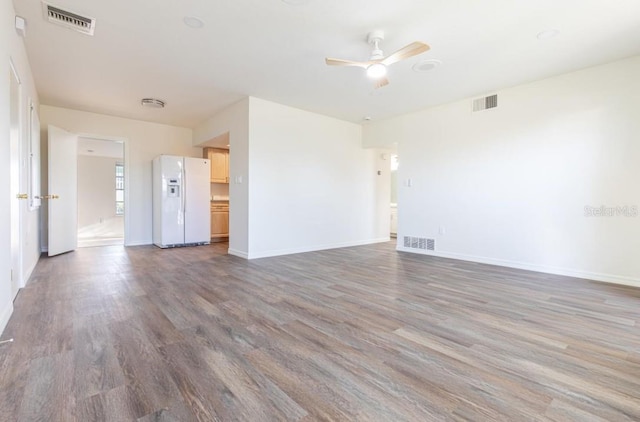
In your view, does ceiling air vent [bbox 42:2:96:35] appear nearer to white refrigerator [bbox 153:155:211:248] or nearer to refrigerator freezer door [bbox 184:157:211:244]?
white refrigerator [bbox 153:155:211:248]

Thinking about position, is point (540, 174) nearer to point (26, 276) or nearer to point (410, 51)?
point (410, 51)

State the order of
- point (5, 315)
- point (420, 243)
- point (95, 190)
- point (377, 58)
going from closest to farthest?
point (5, 315) < point (377, 58) < point (420, 243) < point (95, 190)

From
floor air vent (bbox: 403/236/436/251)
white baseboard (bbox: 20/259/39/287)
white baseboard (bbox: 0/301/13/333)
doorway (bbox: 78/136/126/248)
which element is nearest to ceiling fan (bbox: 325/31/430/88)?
floor air vent (bbox: 403/236/436/251)

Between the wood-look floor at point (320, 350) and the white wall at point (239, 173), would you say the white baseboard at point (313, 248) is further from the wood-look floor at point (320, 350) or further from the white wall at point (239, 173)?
the wood-look floor at point (320, 350)

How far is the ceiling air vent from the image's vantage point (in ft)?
8.66

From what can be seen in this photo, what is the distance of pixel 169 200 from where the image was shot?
6094mm

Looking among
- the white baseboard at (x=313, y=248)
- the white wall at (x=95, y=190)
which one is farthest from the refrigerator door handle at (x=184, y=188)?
the white wall at (x=95, y=190)

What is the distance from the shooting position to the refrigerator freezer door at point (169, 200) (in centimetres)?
603

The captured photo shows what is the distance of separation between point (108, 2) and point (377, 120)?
15.5 ft

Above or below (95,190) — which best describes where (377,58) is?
above

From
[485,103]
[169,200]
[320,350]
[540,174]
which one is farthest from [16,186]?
[540,174]

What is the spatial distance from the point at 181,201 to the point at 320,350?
17.4ft

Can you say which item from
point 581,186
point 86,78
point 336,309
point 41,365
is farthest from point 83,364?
point 581,186

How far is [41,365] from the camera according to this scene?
1.68 m
